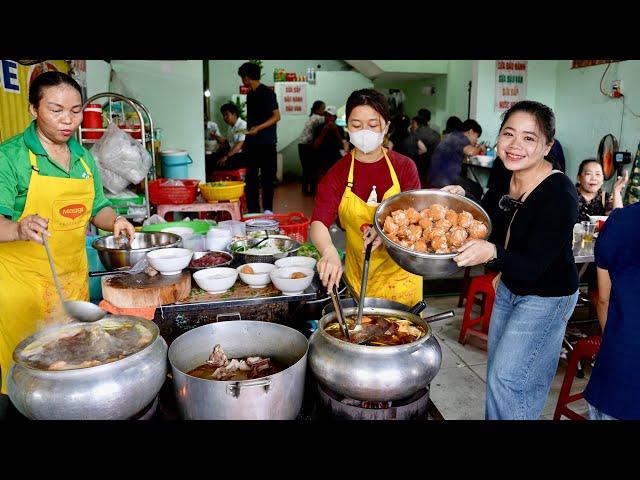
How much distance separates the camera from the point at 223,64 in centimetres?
1358

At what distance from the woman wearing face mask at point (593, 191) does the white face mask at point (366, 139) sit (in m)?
2.79

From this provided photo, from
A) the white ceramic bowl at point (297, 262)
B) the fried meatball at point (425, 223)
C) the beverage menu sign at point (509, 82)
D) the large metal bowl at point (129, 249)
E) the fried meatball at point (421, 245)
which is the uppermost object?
the beverage menu sign at point (509, 82)

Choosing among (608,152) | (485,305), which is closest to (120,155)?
(485,305)

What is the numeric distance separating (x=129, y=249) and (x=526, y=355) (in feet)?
6.07

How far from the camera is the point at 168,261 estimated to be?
7.39ft

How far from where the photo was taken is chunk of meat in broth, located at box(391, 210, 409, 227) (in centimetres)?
206

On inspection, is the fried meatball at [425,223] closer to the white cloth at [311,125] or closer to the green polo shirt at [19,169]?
the green polo shirt at [19,169]

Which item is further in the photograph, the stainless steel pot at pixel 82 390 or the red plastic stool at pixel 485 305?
the red plastic stool at pixel 485 305

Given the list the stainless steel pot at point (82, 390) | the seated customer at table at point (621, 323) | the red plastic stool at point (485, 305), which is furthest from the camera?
the red plastic stool at point (485, 305)

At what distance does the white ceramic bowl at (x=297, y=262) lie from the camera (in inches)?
96.7

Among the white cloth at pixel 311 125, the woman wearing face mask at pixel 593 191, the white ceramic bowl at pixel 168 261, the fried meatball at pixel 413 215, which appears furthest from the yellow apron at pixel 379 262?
the white cloth at pixel 311 125

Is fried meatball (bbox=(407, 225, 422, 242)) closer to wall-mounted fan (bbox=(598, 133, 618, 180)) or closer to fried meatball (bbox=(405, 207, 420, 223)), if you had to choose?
fried meatball (bbox=(405, 207, 420, 223))

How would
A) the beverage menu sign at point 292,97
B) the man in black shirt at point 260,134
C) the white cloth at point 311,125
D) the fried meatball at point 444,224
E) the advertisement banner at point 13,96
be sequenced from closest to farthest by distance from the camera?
the fried meatball at point 444,224 < the advertisement banner at point 13,96 < the man in black shirt at point 260,134 < the white cloth at point 311,125 < the beverage menu sign at point 292,97
